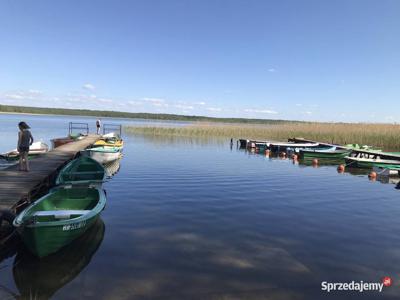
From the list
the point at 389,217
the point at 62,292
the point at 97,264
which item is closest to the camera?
the point at 62,292

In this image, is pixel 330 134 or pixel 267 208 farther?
pixel 330 134

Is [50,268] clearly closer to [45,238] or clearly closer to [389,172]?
[45,238]

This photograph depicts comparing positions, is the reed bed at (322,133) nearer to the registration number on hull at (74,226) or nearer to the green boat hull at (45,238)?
the registration number on hull at (74,226)

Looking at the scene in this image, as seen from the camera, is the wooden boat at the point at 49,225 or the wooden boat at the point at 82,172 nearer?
the wooden boat at the point at 49,225

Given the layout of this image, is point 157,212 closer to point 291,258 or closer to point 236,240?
point 236,240

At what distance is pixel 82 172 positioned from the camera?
13922 millimetres

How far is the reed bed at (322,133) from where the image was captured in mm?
37469

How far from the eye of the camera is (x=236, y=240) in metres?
8.73

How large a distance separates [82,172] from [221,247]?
8250mm

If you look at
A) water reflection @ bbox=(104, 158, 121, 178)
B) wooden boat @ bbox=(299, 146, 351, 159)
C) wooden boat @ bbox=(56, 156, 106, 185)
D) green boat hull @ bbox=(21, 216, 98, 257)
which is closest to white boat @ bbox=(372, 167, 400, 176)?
wooden boat @ bbox=(299, 146, 351, 159)

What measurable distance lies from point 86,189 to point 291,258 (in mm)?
6746

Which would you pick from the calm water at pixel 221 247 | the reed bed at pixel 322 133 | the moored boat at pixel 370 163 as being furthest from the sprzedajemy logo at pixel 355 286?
the reed bed at pixel 322 133

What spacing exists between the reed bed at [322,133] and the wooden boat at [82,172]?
33.7 meters

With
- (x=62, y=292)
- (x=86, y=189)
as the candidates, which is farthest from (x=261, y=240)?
(x=86, y=189)
